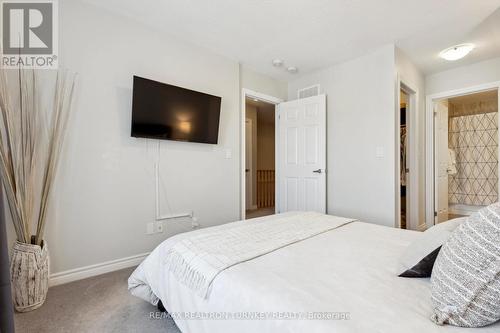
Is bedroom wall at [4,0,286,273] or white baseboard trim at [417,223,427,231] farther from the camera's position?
white baseboard trim at [417,223,427,231]

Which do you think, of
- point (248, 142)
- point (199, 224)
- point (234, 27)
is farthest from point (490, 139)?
point (199, 224)

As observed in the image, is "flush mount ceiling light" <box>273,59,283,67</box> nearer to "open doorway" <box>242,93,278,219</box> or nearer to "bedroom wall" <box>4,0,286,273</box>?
"bedroom wall" <box>4,0,286,273</box>

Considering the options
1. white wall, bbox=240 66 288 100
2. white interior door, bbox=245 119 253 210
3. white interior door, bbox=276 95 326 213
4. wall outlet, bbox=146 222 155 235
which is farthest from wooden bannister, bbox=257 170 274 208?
wall outlet, bbox=146 222 155 235

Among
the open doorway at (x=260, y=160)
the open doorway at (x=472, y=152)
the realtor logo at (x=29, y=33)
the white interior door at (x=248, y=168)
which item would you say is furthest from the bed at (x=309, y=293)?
the open doorway at (x=472, y=152)

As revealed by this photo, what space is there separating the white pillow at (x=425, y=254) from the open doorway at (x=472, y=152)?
4.66m

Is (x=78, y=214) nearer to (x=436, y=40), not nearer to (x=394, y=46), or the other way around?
(x=394, y=46)

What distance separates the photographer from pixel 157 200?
260 centimetres

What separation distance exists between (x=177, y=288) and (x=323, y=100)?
3019 millimetres

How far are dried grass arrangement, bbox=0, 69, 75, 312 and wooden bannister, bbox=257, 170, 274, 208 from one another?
4.57 metres

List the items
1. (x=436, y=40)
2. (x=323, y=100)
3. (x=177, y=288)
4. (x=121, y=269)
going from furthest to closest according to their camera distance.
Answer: (x=323, y=100) < (x=436, y=40) < (x=121, y=269) < (x=177, y=288)

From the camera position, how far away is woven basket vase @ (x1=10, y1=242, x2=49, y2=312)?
5.36 feet

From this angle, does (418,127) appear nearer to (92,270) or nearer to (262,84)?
(262,84)

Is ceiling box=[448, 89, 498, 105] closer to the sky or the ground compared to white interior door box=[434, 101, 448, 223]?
closer to the sky

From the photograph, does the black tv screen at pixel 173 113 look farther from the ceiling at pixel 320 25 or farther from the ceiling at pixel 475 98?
the ceiling at pixel 475 98
